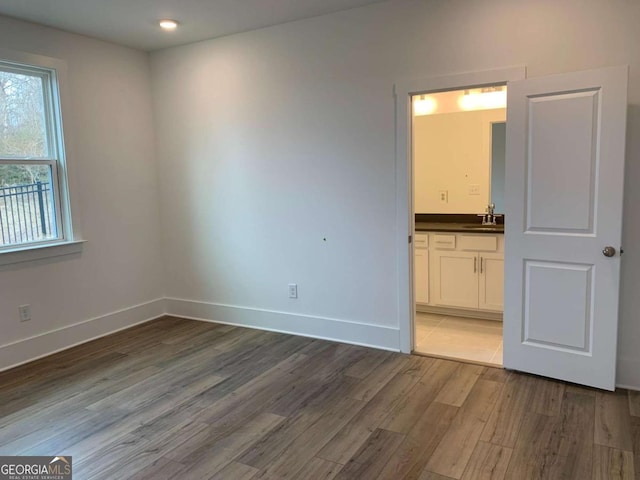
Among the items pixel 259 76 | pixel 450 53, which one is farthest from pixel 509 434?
pixel 259 76

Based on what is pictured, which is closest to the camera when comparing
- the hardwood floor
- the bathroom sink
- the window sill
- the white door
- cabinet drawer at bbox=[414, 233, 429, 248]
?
the hardwood floor

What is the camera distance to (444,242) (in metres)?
4.50

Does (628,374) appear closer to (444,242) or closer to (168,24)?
(444,242)

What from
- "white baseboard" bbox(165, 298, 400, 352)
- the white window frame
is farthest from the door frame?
the white window frame

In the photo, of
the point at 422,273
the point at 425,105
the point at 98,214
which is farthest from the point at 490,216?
the point at 98,214

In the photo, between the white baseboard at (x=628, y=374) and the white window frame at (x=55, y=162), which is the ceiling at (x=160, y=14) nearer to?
the white window frame at (x=55, y=162)

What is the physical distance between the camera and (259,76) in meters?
4.07

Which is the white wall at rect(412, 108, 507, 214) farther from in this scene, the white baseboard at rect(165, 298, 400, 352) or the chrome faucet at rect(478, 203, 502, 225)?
the white baseboard at rect(165, 298, 400, 352)

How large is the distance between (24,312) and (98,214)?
1006 millimetres

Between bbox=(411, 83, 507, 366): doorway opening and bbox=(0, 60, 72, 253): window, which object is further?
bbox=(411, 83, 507, 366): doorway opening

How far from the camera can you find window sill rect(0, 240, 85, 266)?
356cm

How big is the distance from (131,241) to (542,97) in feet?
12.0

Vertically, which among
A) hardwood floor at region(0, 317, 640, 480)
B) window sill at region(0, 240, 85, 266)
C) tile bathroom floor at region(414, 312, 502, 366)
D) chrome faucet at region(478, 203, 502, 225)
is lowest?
hardwood floor at region(0, 317, 640, 480)

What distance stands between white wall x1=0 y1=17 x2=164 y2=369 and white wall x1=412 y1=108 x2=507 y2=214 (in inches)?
108
